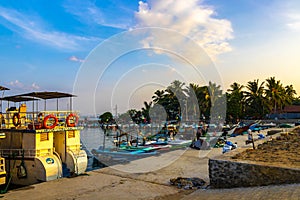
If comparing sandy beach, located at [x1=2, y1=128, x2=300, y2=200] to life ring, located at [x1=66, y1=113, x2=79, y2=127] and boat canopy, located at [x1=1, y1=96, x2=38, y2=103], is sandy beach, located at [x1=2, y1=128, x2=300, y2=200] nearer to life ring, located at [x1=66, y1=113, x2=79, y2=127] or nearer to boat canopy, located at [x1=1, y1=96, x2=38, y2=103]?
life ring, located at [x1=66, y1=113, x2=79, y2=127]

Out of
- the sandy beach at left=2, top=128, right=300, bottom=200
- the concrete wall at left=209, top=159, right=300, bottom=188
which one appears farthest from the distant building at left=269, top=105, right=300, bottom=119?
the concrete wall at left=209, top=159, right=300, bottom=188

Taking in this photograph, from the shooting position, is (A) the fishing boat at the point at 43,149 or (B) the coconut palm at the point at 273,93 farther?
(B) the coconut palm at the point at 273,93

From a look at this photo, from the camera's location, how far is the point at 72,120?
1484cm

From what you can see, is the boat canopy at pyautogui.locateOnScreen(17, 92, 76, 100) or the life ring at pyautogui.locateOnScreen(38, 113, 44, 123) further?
the life ring at pyautogui.locateOnScreen(38, 113, 44, 123)

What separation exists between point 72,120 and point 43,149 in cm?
245

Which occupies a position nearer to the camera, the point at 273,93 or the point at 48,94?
the point at 48,94

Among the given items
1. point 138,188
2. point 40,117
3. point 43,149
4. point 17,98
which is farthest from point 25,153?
point 138,188

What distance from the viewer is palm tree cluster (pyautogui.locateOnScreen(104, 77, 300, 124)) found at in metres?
50.6

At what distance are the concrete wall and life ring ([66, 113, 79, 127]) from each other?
8241 mm

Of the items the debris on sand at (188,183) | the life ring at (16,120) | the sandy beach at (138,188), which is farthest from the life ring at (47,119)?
the debris on sand at (188,183)

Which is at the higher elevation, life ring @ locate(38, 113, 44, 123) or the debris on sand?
life ring @ locate(38, 113, 44, 123)

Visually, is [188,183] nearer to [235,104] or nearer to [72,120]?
[72,120]

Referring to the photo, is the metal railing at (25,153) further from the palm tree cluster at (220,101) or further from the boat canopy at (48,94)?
the palm tree cluster at (220,101)

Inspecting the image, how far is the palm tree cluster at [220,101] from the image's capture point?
5065 cm
